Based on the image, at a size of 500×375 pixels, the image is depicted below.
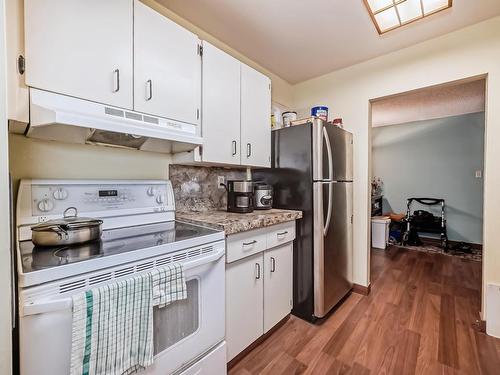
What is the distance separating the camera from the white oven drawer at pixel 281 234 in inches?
66.1

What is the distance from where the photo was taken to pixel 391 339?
1.70 meters

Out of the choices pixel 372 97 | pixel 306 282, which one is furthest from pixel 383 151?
pixel 306 282

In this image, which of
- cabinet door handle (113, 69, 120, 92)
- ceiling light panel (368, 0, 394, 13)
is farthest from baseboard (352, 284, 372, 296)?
cabinet door handle (113, 69, 120, 92)

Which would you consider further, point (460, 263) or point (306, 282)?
point (460, 263)

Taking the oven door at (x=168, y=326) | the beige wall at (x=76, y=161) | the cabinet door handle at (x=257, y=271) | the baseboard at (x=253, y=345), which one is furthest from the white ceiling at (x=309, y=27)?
the baseboard at (x=253, y=345)

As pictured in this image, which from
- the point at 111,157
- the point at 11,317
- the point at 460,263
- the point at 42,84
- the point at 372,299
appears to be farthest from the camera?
the point at 460,263

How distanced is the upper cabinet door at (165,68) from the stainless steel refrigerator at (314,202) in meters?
0.89

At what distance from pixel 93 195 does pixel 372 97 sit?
2.56 metres

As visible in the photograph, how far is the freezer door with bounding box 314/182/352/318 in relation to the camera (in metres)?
1.87

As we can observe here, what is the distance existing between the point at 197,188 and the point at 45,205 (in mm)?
956

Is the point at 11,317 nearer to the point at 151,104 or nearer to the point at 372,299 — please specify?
the point at 151,104

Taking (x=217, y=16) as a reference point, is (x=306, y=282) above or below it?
below

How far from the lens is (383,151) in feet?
17.1

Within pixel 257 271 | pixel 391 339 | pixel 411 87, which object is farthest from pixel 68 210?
pixel 411 87
